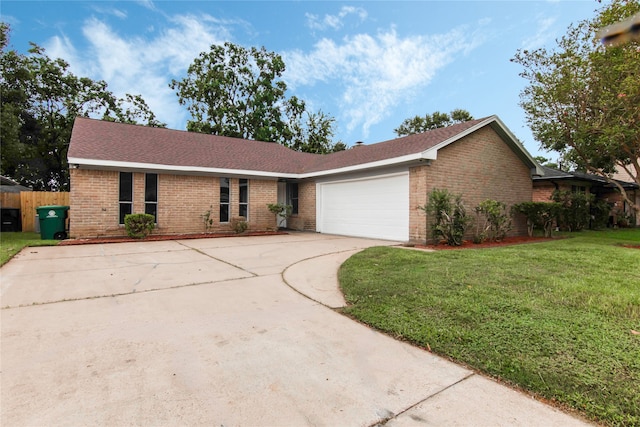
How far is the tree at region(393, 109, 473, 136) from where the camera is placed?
108 ft

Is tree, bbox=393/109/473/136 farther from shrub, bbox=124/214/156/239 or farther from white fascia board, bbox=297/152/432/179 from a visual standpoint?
shrub, bbox=124/214/156/239

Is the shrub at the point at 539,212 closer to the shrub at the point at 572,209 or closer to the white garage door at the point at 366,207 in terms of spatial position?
the shrub at the point at 572,209

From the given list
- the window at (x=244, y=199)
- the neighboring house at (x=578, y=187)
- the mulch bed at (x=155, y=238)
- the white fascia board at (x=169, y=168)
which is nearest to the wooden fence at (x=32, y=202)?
the white fascia board at (x=169, y=168)

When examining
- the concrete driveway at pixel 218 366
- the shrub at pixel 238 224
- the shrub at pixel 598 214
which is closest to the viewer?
the concrete driveway at pixel 218 366

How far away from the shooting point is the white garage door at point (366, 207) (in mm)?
10688

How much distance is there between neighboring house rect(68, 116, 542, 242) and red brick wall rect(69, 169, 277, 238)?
3 centimetres

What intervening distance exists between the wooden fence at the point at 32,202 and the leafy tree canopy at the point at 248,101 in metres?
15.5

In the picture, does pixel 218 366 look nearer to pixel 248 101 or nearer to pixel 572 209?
pixel 572 209

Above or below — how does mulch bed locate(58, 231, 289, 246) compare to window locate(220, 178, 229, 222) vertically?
below

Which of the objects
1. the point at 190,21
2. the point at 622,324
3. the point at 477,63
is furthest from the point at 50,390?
the point at 190,21

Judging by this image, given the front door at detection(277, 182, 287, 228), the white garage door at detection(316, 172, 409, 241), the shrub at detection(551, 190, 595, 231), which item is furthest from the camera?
the front door at detection(277, 182, 287, 228)

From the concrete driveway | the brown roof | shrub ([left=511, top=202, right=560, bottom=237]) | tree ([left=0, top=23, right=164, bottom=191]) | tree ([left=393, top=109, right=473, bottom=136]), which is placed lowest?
the concrete driveway

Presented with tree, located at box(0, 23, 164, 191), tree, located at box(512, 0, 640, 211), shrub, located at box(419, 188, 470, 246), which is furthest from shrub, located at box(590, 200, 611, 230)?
tree, located at box(0, 23, 164, 191)

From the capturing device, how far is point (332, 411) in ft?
6.73
